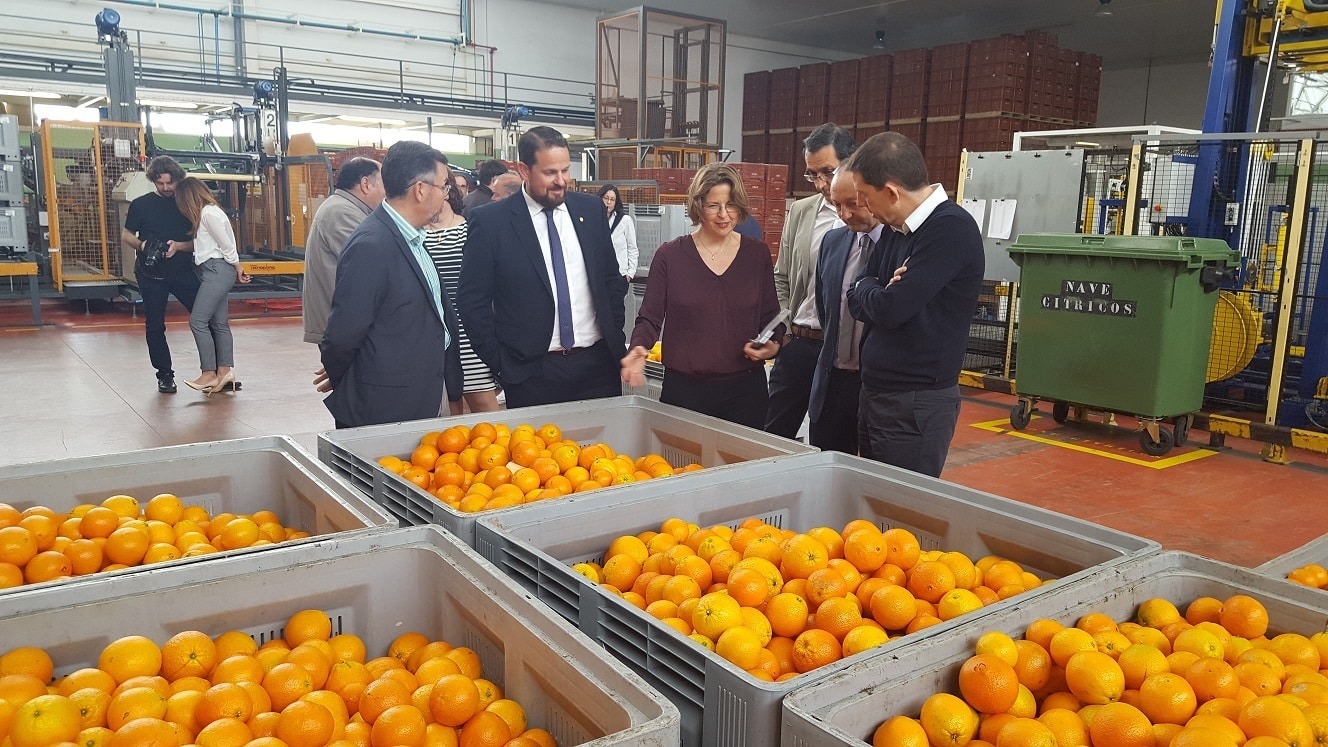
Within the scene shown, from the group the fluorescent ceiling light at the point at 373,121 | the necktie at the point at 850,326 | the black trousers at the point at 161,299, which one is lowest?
the black trousers at the point at 161,299

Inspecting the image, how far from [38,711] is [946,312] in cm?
216

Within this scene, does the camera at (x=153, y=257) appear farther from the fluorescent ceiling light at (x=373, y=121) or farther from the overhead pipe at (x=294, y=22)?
the fluorescent ceiling light at (x=373, y=121)

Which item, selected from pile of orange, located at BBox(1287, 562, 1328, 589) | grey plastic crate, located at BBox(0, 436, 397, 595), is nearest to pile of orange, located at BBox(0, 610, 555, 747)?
grey plastic crate, located at BBox(0, 436, 397, 595)

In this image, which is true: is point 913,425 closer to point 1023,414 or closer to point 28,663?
point 28,663

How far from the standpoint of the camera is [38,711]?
1149mm

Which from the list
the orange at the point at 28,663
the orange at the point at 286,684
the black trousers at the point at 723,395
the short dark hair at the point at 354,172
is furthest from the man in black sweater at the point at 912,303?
the short dark hair at the point at 354,172

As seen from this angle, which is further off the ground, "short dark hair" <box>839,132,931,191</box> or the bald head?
"short dark hair" <box>839,132,931,191</box>

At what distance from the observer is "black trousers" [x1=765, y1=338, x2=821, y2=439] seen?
3547 millimetres

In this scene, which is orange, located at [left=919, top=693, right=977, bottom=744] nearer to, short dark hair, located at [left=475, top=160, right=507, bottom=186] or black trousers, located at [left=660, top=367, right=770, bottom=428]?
black trousers, located at [left=660, top=367, right=770, bottom=428]

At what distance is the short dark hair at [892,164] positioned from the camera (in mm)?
2439

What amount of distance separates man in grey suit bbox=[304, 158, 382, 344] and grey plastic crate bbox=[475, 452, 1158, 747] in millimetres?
2178

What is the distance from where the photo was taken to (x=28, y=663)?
4.27 feet

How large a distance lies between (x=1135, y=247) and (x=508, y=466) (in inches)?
191

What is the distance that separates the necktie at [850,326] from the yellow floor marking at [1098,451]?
361cm
